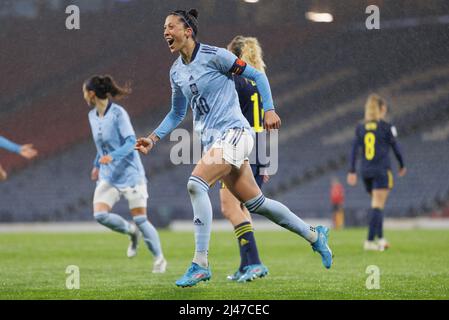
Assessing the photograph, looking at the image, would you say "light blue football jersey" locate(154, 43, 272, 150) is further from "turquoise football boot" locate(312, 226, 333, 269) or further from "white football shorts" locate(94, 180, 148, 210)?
"white football shorts" locate(94, 180, 148, 210)

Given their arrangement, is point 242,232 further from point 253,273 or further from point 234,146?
point 234,146

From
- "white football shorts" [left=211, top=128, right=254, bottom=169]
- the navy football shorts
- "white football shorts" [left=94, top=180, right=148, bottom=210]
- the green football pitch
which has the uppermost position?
the navy football shorts

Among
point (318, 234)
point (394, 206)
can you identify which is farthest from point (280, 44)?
point (394, 206)

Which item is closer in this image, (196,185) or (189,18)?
(196,185)

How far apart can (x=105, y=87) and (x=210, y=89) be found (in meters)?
2.58

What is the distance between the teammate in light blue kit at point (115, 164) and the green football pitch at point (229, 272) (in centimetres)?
50

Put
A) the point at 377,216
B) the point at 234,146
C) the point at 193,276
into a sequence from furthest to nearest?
the point at 377,216
the point at 234,146
the point at 193,276

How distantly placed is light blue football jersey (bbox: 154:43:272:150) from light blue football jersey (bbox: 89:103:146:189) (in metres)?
2.22

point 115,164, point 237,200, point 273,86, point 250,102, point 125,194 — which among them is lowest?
point 237,200

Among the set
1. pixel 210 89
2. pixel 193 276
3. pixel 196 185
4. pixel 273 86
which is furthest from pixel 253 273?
pixel 273 86

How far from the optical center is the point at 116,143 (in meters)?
8.88

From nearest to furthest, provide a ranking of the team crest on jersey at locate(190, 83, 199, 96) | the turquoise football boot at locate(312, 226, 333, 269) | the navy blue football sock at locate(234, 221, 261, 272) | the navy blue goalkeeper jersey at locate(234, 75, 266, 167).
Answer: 1. the team crest on jersey at locate(190, 83, 199, 96)
2. the turquoise football boot at locate(312, 226, 333, 269)
3. the navy blue football sock at locate(234, 221, 261, 272)
4. the navy blue goalkeeper jersey at locate(234, 75, 266, 167)

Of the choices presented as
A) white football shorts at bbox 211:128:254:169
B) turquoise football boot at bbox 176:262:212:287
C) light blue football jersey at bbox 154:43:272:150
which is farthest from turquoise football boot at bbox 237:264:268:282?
light blue football jersey at bbox 154:43:272:150

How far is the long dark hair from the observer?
8.66 m
